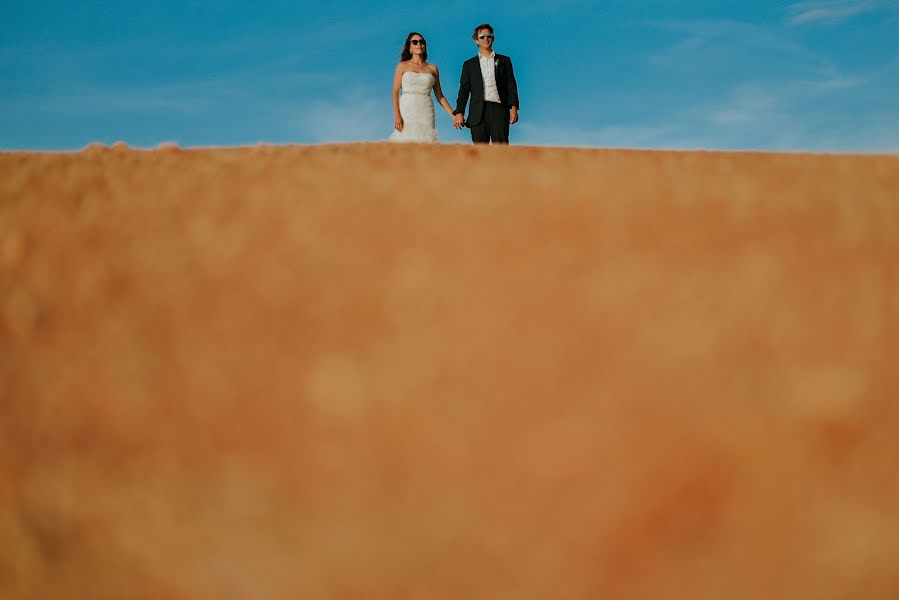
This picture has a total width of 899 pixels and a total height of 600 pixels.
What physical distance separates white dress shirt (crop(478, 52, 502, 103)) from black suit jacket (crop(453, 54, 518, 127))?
0.02 meters

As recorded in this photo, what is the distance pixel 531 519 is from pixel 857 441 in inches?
5.1

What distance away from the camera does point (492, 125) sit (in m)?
4.17

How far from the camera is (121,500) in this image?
9.9 inches

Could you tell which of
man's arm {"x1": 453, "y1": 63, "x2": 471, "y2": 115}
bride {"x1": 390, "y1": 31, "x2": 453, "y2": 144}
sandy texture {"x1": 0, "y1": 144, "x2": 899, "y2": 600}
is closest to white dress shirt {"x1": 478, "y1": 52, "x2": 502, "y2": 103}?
man's arm {"x1": 453, "y1": 63, "x2": 471, "y2": 115}

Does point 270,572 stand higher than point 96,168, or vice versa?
point 96,168

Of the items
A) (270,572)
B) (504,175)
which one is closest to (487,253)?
(504,175)

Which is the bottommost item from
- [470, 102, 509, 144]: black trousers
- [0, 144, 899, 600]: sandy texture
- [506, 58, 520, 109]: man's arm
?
[0, 144, 899, 600]: sandy texture

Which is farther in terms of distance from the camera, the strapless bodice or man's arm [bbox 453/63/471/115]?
man's arm [bbox 453/63/471/115]

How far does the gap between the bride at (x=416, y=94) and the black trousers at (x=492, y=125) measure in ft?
0.76

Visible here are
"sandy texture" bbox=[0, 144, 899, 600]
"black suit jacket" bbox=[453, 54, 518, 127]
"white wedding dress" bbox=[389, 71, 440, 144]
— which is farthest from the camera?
"black suit jacket" bbox=[453, 54, 518, 127]

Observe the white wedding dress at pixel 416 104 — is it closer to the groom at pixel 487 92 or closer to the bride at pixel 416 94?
the bride at pixel 416 94

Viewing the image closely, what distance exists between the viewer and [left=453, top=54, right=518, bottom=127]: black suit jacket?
412 centimetres

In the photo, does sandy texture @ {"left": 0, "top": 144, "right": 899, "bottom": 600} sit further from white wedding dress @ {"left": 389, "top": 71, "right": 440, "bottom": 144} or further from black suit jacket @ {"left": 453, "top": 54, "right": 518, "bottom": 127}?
black suit jacket @ {"left": 453, "top": 54, "right": 518, "bottom": 127}

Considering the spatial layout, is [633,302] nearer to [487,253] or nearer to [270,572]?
[487,253]
